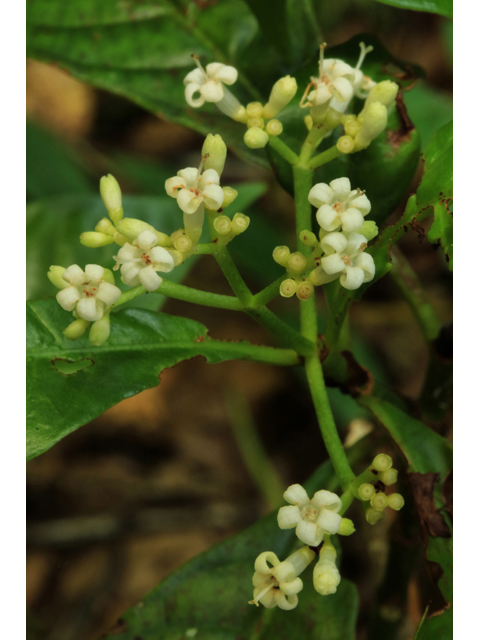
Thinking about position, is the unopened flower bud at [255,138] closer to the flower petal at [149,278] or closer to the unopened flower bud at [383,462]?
the flower petal at [149,278]

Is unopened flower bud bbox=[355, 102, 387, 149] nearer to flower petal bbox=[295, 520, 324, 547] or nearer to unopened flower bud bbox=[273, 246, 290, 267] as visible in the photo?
unopened flower bud bbox=[273, 246, 290, 267]

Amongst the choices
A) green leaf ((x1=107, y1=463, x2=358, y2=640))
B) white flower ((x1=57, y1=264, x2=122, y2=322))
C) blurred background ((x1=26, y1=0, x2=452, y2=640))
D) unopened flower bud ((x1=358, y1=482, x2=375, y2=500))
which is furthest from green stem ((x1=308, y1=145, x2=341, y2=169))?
blurred background ((x1=26, y1=0, x2=452, y2=640))

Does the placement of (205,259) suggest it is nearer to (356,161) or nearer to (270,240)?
(270,240)

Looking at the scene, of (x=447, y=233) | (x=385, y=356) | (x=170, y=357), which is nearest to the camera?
(x=447, y=233)

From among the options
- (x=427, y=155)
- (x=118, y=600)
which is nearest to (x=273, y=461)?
(x=118, y=600)

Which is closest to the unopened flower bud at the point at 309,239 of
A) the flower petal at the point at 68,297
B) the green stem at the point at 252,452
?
the flower petal at the point at 68,297
